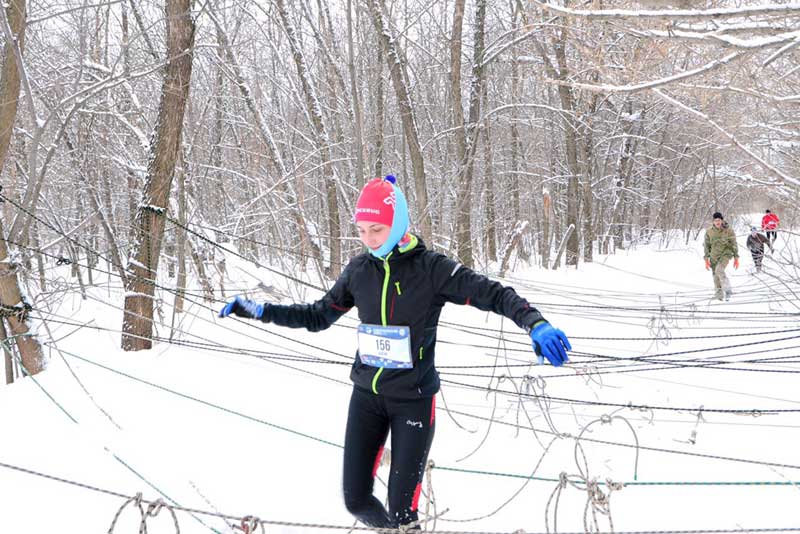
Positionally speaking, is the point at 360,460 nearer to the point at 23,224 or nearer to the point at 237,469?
the point at 237,469

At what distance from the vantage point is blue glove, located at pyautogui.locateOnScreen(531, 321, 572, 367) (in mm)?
2086

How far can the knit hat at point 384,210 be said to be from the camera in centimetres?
249

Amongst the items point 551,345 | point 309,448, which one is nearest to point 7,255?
point 309,448

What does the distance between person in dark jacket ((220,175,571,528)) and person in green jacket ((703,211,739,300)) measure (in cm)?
914

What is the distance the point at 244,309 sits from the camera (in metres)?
2.80

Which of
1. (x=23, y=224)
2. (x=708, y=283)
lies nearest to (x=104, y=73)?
(x=23, y=224)

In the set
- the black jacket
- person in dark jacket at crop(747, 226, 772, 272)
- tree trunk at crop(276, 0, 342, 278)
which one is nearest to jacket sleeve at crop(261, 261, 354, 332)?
the black jacket

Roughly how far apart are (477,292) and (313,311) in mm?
846

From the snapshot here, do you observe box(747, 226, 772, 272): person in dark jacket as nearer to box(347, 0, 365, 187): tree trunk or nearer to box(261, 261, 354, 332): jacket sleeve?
box(261, 261, 354, 332): jacket sleeve

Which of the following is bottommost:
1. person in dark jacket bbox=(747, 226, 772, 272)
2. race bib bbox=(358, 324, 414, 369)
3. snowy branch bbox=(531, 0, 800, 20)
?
race bib bbox=(358, 324, 414, 369)

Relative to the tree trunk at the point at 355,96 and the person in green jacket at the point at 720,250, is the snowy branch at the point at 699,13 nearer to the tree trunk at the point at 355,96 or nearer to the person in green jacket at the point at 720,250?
the tree trunk at the point at 355,96

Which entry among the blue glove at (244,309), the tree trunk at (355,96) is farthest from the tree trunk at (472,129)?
the blue glove at (244,309)

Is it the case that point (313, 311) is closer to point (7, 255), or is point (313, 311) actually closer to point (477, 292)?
point (477, 292)

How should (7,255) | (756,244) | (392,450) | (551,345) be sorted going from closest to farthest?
(551,345) → (392,450) → (7,255) → (756,244)
